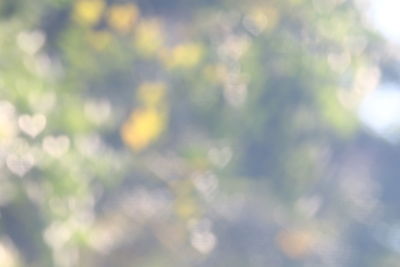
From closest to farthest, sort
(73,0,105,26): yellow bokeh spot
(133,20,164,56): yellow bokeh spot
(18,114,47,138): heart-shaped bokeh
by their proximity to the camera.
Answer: (18,114,47,138): heart-shaped bokeh
(73,0,105,26): yellow bokeh spot
(133,20,164,56): yellow bokeh spot

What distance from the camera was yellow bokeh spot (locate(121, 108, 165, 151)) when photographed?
67.1 inches

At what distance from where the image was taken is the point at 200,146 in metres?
1.76

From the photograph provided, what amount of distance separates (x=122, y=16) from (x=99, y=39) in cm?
11

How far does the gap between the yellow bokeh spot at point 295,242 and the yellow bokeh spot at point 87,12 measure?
2.60ft

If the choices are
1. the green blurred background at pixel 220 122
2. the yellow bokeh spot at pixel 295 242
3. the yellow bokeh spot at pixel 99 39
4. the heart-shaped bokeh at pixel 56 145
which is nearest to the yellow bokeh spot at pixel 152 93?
the green blurred background at pixel 220 122

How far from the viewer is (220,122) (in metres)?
1.76

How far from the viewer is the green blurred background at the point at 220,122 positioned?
1.63 metres

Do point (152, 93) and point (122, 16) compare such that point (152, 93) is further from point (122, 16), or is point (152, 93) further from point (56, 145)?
point (56, 145)

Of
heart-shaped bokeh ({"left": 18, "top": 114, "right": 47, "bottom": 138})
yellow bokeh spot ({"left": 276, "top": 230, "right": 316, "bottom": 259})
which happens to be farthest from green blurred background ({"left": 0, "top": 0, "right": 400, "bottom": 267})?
heart-shaped bokeh ({"left": 18, "top": 114, "right": 47, "bottom": 138})

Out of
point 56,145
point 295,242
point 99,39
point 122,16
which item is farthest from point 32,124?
point 295,242

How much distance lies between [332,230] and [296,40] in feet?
1.87

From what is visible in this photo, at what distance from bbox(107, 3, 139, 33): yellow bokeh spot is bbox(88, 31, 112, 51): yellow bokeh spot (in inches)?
1.5

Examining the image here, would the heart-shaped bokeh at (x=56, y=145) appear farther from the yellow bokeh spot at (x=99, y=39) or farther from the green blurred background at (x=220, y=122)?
the yellow bokeh spot at (x=99, y=39)

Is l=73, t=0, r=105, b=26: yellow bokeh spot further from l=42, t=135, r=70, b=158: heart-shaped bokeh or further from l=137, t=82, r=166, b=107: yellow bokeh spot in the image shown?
l=42, t=135, r=70, b=158: heart-shaped bokeh
